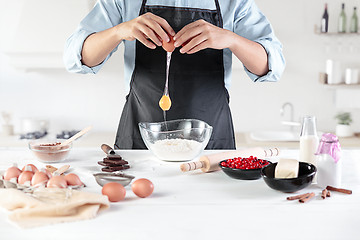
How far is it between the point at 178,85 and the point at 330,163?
0.95 m

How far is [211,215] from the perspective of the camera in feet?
3.67

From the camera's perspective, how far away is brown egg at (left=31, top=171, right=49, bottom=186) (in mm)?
1257

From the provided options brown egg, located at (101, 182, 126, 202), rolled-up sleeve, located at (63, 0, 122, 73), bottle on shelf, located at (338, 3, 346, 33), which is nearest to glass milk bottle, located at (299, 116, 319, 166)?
brown egg, located at (101, 182, 126, 202)

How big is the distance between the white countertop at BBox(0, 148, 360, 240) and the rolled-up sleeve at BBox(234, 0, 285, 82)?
605 millimetres

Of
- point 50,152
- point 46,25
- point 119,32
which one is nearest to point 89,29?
point 119,32

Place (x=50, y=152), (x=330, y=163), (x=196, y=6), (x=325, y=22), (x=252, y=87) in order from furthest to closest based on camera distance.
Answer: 1. (x=252, y=87)
2. (x=325, y=22)
3. (x=196, y=6)
4. (x=50, y=152)
5. (x=330, y=163)

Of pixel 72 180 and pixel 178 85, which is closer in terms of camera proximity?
pixel 72 180

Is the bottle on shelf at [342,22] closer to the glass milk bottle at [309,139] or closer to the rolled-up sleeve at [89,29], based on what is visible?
the rolled-up sleeve at [89,29]

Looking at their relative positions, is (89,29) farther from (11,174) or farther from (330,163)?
(330,163)

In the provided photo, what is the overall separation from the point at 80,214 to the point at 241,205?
40 cm

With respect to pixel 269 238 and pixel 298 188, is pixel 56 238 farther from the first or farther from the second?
pixel 298 188

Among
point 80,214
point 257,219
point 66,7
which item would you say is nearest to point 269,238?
point 257,219

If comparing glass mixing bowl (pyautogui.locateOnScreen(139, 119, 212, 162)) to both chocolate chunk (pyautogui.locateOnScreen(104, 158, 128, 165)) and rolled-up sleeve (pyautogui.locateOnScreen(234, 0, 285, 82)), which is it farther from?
rolled-up sleeve (pyautogui.locateOnScreen(234, 0, 285, 82))

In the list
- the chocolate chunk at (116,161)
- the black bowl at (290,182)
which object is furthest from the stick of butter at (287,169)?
the chocolate chunk at (116,161)
